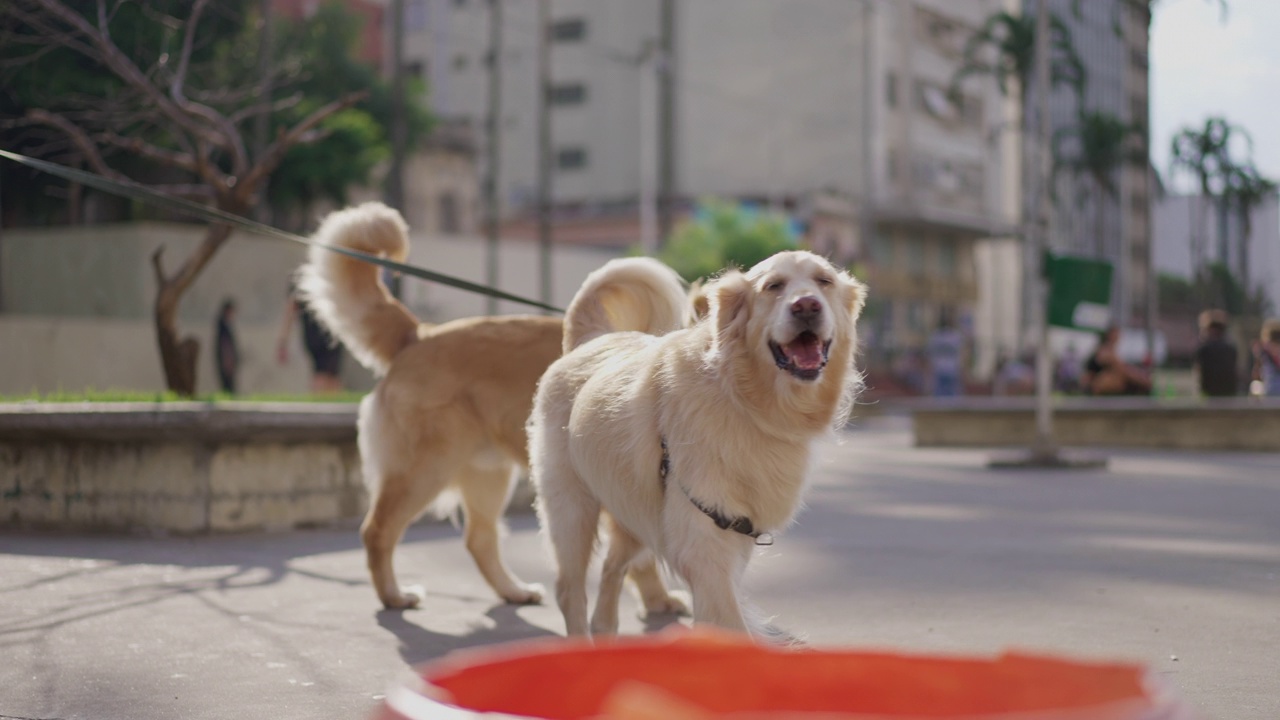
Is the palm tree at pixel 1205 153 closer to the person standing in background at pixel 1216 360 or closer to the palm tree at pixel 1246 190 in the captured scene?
the palm tree at pixel 1246 190

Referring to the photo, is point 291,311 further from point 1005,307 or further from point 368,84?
point 1005,307

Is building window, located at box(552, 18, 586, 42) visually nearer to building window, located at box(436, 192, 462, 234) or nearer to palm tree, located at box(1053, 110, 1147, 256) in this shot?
building window, located at box(436, 192, 462, 234)

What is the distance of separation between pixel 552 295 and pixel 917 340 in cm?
2421

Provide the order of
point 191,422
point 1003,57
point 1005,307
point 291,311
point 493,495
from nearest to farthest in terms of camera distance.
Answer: point 493,495, point 191,422, point 291,311, point 1003,57, point 1005,307

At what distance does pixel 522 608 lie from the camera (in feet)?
21.0

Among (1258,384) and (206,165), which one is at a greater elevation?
(206,165)

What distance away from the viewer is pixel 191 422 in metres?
8.24

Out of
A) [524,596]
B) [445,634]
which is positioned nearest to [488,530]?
[524,596]

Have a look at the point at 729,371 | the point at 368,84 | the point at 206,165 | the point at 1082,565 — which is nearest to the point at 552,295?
the point at 368,84

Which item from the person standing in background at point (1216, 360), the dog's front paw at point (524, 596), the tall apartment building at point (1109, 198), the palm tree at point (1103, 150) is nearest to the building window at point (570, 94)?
the palm tree at point (1103, 150)

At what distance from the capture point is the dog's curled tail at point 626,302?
5.71 meters

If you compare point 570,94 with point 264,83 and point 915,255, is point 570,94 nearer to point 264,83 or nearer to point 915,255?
point 915,255

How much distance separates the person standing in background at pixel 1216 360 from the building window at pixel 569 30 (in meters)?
49.3

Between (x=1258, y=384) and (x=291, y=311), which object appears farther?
(x=1258, y=384)
